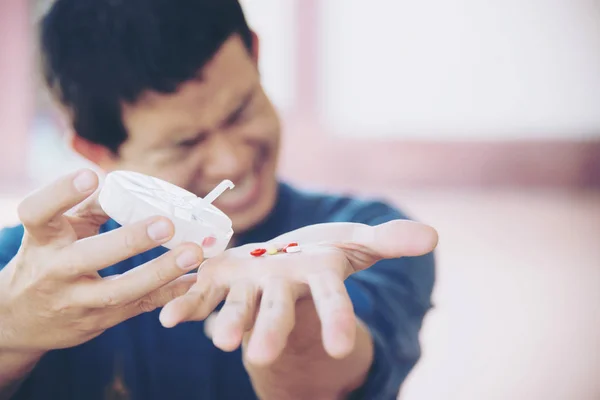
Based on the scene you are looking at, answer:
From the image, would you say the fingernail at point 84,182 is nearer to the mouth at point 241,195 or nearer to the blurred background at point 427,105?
the mouth at point 241,195

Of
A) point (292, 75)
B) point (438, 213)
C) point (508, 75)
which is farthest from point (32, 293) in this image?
point (508, 75)

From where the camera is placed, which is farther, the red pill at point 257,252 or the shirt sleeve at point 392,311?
the shirt sleeve at point 392,311

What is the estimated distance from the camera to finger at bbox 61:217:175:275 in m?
0.27

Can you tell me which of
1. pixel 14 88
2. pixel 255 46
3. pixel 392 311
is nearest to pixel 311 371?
pixel 392 311

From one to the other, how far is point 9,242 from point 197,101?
0.19m

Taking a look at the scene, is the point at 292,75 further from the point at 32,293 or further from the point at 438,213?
the point at 32,293

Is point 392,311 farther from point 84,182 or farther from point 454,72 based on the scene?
point 454,72

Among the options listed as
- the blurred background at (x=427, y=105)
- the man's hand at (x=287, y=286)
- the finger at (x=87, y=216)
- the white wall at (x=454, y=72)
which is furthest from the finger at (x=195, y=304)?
the white wall at (x=454, y=72)

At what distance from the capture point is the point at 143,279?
282 mm

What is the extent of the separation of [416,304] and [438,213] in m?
1.27

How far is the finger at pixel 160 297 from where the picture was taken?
31 cm

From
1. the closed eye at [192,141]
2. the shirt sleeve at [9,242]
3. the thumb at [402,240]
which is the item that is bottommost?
the shirt sleeve at [9,242]

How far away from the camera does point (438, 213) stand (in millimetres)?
1763

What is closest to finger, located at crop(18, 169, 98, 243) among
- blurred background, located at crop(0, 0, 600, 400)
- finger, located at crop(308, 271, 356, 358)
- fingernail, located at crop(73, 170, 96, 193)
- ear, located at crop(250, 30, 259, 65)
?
fingernail, located at crop(73, 170, 96, 193)
